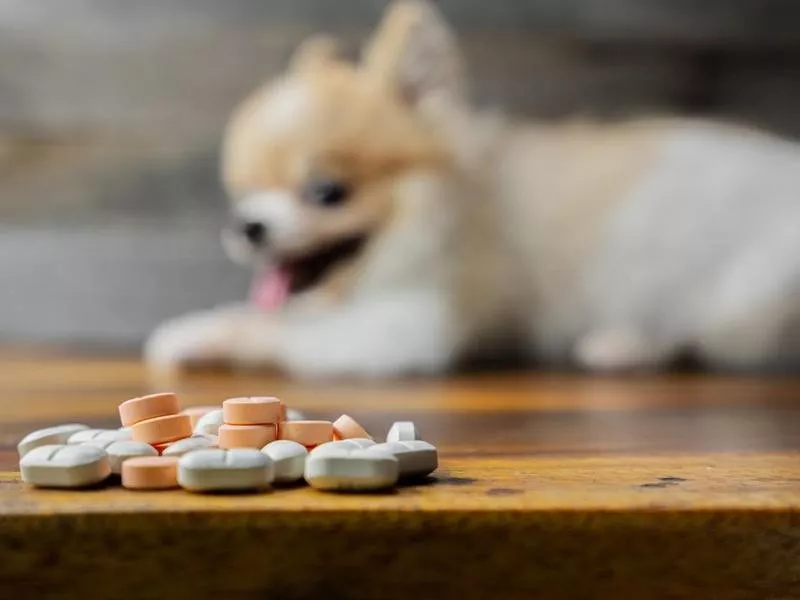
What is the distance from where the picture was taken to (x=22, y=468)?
503 mm

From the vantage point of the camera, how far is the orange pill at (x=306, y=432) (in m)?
0.55

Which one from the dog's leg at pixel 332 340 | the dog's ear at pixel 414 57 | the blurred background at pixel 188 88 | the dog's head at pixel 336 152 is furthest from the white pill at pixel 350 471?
the blurred background at pixel 188 88

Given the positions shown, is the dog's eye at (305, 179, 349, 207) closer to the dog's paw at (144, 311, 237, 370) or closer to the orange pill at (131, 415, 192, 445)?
the dog's paw at (144, 311, 237, 370)

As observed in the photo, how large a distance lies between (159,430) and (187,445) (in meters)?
0.03

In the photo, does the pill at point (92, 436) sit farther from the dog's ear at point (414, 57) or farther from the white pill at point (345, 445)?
the dog's ear at point (414, 57)

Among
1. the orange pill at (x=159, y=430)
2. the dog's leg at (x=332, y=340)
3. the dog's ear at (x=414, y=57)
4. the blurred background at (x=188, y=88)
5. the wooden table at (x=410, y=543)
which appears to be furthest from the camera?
the blurred background at (x=188, y=88)

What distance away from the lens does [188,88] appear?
1.59m

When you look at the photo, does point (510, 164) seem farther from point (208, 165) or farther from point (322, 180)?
point (208, 165)

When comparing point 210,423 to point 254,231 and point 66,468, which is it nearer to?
point 66,468

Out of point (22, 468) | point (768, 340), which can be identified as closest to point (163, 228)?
point (768, 340)

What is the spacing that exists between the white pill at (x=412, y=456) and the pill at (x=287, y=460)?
0.13 feet

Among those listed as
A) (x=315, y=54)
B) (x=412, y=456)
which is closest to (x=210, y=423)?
(x=412, y=456)

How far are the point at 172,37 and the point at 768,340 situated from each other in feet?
3.53

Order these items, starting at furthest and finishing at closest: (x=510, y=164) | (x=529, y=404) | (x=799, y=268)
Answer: (x=510, y=164)
(x=799, y=268)
(x=529, y=404)
